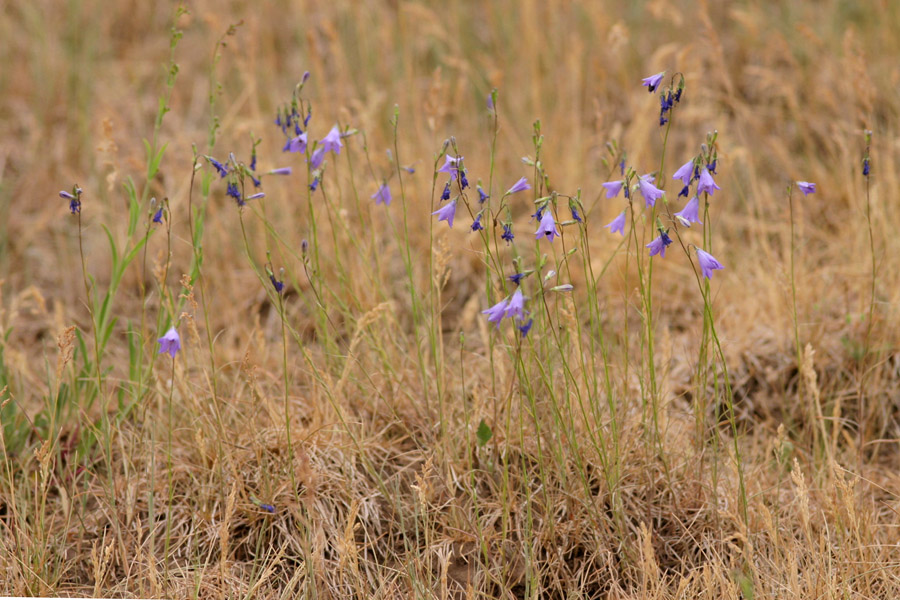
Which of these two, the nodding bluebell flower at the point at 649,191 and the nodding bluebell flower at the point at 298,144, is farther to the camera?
the nodding bluebell flower at the point at 298,144

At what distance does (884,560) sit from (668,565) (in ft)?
1.85

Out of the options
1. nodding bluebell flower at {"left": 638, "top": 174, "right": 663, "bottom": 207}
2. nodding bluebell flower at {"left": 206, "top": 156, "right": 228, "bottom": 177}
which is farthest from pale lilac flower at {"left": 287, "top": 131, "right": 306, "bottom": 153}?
nodding bluebell flower at {"left": 638, "top": 174, "right": 663, "bottom": 207}

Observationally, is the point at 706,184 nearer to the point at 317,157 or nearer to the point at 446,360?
the point at 317,157

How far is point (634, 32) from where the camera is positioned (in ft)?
17.4

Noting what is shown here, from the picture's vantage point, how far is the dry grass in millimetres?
2246

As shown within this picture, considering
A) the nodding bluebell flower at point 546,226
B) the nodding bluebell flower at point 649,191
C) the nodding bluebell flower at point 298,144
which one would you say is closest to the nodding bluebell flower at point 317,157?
the nodding bluebell flower at point 298,144

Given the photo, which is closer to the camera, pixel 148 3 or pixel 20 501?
pixel 20 501

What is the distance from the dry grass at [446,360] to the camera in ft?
7.37

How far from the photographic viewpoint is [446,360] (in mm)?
2973

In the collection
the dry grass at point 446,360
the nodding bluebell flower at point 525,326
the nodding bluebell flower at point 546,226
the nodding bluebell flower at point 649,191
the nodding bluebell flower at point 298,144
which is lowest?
the dry grass at point 446,360

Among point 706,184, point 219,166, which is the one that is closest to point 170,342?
point 219,166

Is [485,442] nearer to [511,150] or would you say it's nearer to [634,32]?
[511,150]

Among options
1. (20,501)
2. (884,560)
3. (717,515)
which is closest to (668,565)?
(717,515)

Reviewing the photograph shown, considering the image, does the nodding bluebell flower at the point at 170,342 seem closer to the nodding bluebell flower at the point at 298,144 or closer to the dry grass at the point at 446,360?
the dry grass at the point at 446,360
